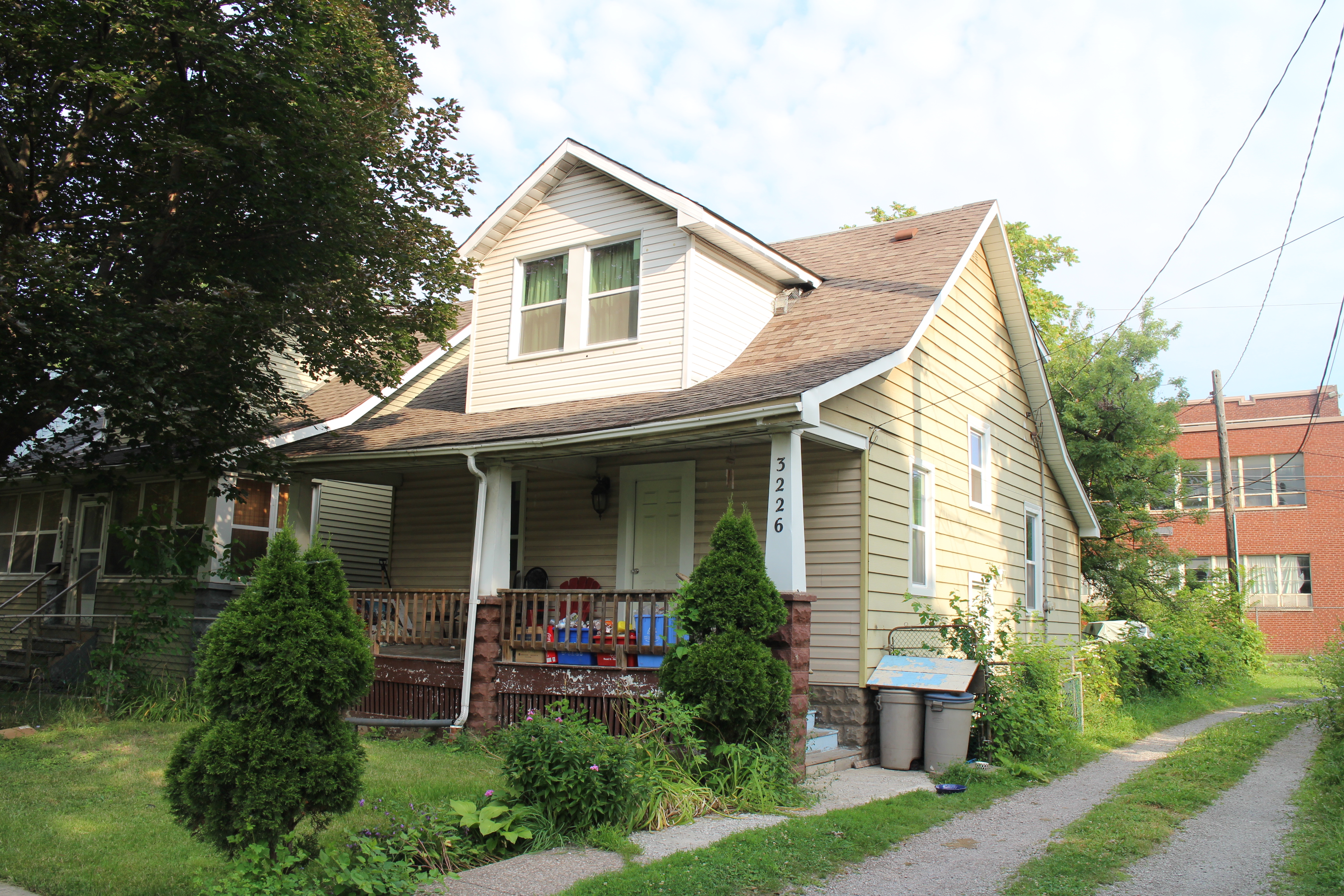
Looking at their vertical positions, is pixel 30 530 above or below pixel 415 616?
above

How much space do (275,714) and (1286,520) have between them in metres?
34.8

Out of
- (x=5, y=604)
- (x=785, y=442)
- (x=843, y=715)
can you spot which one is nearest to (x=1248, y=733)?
(x=843, y=715)

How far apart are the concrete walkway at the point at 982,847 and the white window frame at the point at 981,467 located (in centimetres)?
455

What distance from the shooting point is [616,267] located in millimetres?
12461

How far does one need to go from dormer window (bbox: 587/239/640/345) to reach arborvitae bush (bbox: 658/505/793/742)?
14.6 ft

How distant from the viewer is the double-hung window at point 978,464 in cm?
1388

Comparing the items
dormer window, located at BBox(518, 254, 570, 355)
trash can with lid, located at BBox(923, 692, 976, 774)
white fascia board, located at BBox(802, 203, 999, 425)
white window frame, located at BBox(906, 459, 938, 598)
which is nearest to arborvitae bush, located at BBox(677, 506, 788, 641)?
white fascia board, located at BBox(802, 203, 999, 425)

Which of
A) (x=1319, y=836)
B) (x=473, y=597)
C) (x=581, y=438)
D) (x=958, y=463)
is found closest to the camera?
(x=1319, y=836)

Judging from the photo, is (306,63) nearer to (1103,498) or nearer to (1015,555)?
(1015,555)

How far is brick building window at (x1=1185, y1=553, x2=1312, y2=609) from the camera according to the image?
3130 centimetres

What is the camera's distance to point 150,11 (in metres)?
9.35

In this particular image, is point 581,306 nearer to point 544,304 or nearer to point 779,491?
point 544,304

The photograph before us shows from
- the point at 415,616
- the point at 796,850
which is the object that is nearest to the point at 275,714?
the point at 796,850

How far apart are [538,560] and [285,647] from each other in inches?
313
